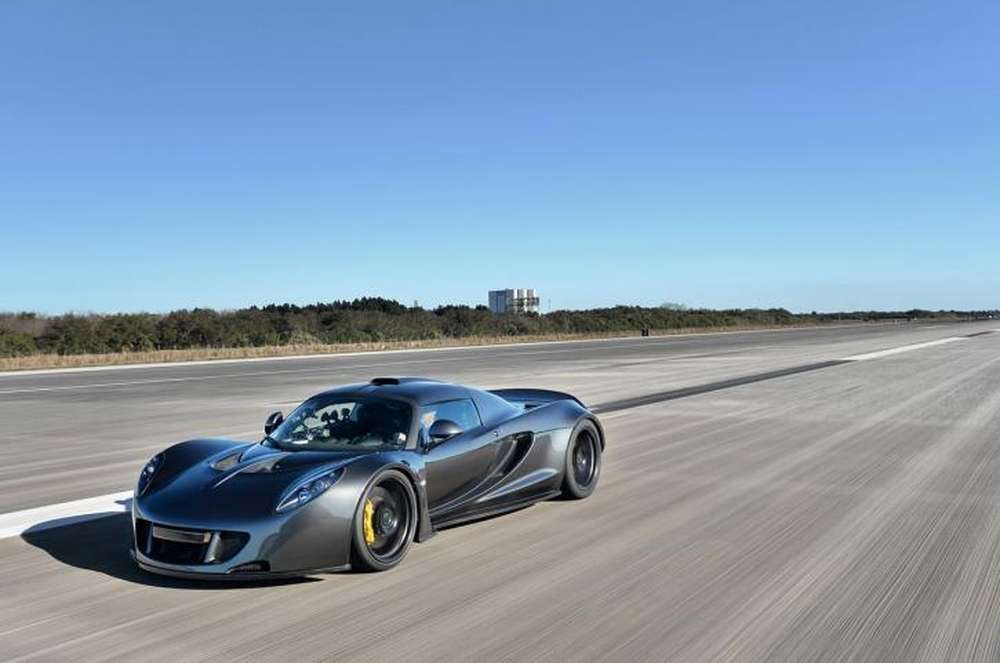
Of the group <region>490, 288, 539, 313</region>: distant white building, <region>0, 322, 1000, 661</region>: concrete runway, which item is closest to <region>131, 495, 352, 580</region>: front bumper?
<region>0, 322, 1000, 661</region>: concrete runway

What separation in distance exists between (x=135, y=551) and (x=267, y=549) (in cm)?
103

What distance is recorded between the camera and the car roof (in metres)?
6.50

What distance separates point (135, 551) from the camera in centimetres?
544

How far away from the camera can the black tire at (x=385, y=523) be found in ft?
17.7

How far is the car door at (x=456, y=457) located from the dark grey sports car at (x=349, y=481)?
0.01 meters

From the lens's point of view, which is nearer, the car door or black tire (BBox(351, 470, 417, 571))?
black tire (BBox(351, 470, 417, 571))

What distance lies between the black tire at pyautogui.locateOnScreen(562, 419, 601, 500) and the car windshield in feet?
6.37

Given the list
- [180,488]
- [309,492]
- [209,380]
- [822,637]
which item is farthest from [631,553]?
[209,380]

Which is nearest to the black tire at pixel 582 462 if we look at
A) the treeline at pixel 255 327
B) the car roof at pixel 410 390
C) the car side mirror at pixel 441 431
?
the car roof at pixel 410 390

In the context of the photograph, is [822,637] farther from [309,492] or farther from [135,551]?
[135,551]

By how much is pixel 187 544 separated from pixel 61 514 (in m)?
3.06

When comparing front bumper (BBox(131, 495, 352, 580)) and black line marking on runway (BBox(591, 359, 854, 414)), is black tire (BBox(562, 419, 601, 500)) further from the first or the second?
black line marking on runway (BBox(591, 359, 854, 414))

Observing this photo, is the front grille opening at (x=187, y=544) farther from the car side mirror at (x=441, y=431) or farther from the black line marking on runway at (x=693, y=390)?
the black line marking on runway at (x=693, y=390)

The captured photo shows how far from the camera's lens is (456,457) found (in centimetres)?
640
